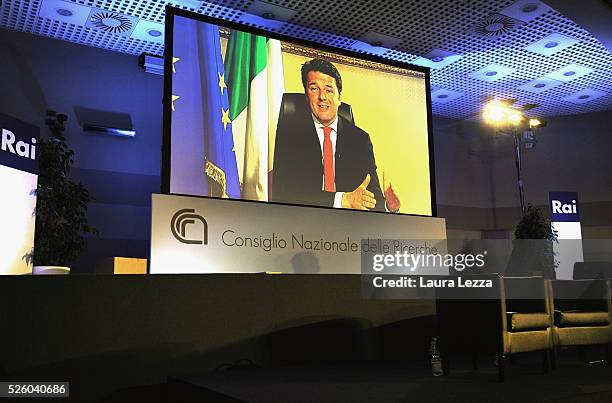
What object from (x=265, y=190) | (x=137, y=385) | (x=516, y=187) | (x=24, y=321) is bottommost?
(x=137, y=385)

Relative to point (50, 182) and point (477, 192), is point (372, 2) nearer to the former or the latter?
point (50, 182)

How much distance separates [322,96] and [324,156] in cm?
63

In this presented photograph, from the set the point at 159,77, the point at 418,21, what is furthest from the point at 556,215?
the point at 159,77

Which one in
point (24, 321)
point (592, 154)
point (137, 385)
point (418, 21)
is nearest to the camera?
point (24, 321)

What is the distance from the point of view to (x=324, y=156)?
18.3 feet

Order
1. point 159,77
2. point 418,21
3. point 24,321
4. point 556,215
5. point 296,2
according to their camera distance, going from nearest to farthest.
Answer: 1. point 24,321
2. point 296,2
3. point 418,21
4. point 159,77
5. point 556,215

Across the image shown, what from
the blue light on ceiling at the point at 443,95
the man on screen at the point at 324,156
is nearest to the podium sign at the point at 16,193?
the man on screen at the point at 324,156

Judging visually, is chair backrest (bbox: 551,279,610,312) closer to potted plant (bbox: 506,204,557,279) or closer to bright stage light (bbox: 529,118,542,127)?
potted plant (bbox: 506,204,557,279)

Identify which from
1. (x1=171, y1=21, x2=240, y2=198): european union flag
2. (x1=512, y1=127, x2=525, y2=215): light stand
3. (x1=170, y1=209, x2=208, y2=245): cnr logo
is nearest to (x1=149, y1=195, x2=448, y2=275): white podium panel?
(x1=170, y1=209, x2=208, y2=245): cnr logo

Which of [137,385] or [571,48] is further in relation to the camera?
[571,48]

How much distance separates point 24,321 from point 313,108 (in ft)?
12.1

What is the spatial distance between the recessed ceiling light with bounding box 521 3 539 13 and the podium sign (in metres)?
4.66

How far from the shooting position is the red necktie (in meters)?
5.55

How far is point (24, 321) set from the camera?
2531 millimetres
